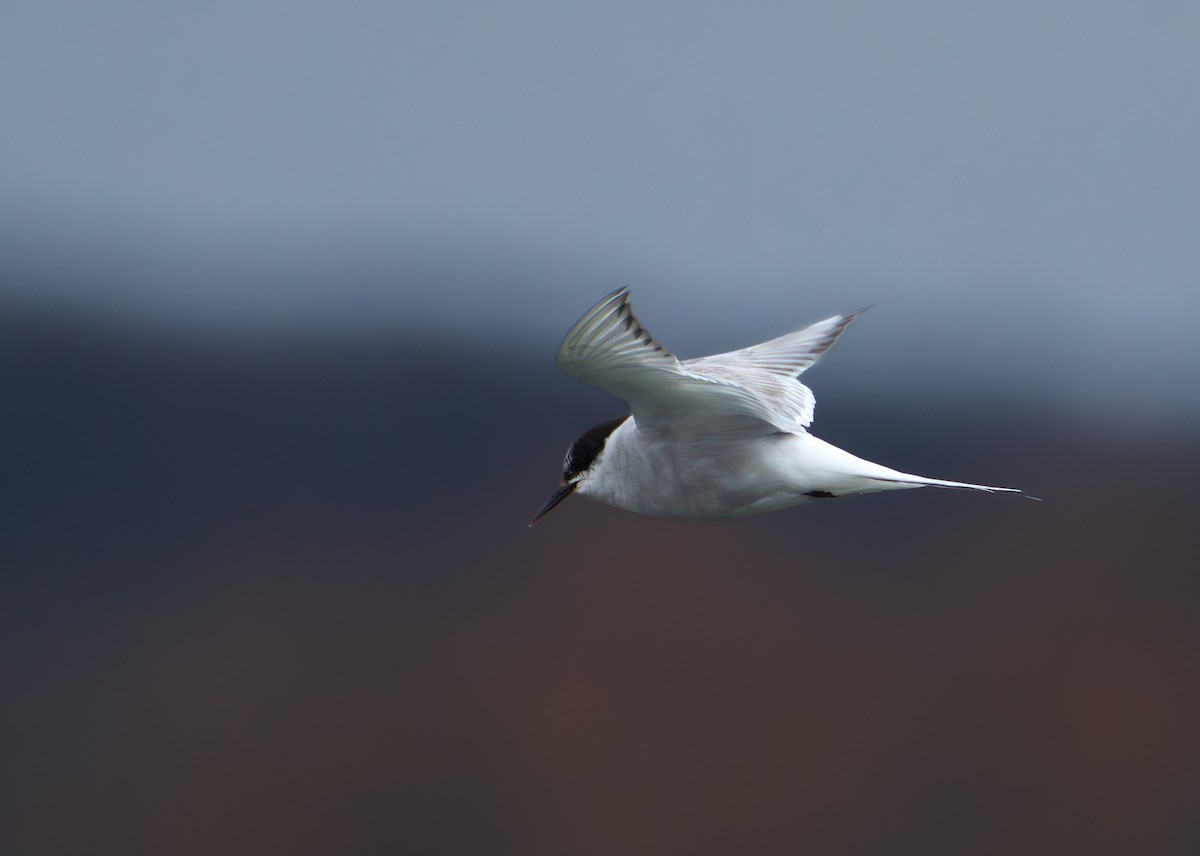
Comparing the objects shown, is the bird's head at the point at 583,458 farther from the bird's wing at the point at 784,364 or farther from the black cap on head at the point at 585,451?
the bird's wing at the point at 784,364

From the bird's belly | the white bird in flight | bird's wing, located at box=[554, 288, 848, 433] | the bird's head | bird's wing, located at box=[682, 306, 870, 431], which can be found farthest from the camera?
bird's wing, located at box=[682, 306, 870, 431]

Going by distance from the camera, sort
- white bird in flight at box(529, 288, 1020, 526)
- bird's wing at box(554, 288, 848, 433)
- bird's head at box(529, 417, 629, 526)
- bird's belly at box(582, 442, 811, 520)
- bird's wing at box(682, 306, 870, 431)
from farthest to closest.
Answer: bird's wing at box(682, 306, 870, 431)
bird's head at box(529, 417, 629, 526)
bird's belly at box(582, 442, 811, 520)
white bird in flight at box(529, 288, 1020, 526)
bird's wing at box(554, 288, 848, 433)

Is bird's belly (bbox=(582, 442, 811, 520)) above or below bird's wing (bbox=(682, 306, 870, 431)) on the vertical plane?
below

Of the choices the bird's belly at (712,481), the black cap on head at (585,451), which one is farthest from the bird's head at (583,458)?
the bird's belly at (712,481)

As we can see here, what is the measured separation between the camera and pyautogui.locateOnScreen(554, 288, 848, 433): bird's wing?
333 cm

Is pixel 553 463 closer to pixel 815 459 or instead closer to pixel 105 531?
pixel 105 531

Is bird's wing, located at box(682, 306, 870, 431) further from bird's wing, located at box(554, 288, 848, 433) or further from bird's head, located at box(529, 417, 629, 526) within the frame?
bird's head, located at box(529, 417, 629, 526)

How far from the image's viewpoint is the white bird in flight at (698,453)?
3.68 m

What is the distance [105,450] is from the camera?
65.5 feet

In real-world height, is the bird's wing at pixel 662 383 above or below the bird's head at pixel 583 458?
above

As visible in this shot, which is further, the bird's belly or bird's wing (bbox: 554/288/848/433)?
the bird's belly

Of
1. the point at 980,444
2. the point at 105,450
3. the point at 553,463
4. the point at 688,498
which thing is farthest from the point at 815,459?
the point at 105,450

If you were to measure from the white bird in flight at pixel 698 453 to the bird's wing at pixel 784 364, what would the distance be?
0.31 feet

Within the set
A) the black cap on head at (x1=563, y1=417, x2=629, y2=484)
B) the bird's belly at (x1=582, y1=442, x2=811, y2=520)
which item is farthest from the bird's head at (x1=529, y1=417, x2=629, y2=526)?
the bird's belly at (x1=582, y1=442, x2=811, y2=520)
